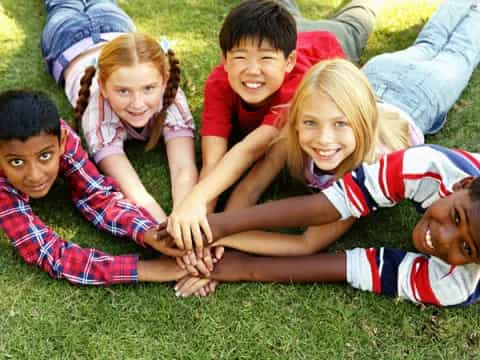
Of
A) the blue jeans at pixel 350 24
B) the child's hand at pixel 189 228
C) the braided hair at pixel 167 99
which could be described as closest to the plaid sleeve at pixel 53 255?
the child's hand at pixel 189 228

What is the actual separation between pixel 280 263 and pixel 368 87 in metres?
0.77

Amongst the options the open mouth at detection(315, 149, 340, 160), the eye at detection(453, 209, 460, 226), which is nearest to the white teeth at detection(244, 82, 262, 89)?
the open mouth at detection(315, 149, 340, 160)

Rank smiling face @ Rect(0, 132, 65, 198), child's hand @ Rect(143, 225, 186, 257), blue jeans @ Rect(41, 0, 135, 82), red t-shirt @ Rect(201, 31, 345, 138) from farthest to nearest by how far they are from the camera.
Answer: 1. blue jeans @ Rect(41, 0, 135, 82)
2. red t-shirt @ Rect(201, 31, 345, 138)
3. child's hand @ Rect(143, 225, 186, 257)
4. smiling face @ Rect(0, 132, 65, 198)

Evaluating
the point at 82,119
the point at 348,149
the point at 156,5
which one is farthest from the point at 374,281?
the point at 156,5

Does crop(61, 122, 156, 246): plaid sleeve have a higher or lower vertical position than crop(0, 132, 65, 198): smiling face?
lower

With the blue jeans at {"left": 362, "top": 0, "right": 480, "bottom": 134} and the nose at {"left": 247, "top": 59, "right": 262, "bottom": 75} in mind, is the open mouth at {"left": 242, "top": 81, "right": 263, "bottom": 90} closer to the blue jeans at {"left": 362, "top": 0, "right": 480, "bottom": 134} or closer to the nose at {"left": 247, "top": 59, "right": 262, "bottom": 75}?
the nose at {"left": 247, "top": 59, "right": 262, "bottom": 75}

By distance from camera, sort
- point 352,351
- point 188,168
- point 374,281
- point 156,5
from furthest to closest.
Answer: point 156,5, point 188,168, point 374,281, point 352,351

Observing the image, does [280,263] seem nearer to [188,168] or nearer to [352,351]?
[352,351]

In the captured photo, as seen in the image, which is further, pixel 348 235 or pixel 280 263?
pixel 348 235

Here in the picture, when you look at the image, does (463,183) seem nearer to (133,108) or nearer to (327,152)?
(327,152)

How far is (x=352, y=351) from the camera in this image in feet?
6.86

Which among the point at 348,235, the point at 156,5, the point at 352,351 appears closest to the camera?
the point at 352,351

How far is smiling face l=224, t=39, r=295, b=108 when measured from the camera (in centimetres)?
256

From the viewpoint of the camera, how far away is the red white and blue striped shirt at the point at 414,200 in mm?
2133
